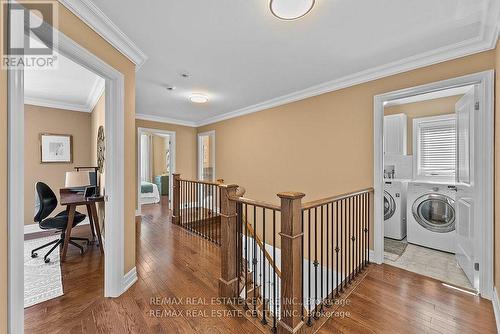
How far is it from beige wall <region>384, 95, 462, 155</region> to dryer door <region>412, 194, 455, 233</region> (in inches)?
44.0

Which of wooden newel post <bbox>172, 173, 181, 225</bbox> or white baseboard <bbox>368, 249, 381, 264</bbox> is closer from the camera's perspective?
white baseboard <bbox>368, 249, 381, 264</bbox>

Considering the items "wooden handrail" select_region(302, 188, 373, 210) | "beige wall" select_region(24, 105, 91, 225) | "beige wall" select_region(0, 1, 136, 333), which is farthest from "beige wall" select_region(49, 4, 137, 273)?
"beige wall" select_region(24, 105, 91, 225)

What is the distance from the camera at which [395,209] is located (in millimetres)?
3689

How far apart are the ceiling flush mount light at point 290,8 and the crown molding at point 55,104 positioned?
4.51 m

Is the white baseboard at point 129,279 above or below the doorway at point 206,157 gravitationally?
below

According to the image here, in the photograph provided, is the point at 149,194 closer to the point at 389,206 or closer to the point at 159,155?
the point at 159,155

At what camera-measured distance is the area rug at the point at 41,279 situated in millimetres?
2017

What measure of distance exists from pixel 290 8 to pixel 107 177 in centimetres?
213

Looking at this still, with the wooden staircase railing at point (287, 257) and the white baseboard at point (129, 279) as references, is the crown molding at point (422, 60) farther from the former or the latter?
the white baseboard at point (129, 279)

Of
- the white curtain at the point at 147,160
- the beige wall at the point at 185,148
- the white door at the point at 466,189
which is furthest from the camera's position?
the white curtain at the point at 147,160

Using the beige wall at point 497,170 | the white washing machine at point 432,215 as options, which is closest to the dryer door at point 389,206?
the white washing machine at point 432,215

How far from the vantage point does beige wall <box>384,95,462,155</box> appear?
12.2ft

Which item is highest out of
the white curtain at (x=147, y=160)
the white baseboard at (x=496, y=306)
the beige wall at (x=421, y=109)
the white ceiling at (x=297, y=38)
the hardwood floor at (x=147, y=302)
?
the white ceiling at (x=297, y=38)

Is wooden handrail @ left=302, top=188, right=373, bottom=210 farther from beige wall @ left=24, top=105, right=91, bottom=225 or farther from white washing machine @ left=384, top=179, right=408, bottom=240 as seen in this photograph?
beige wall @ left=24, top=105, right=91, bottom=225
